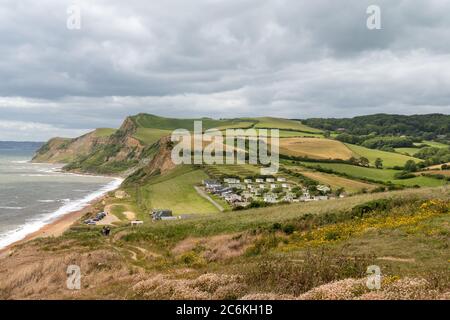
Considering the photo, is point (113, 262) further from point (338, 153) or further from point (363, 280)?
point (338, 153)

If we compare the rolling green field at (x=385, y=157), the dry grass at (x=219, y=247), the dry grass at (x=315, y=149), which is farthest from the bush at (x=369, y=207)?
the dry grass at (x=315, y=149)

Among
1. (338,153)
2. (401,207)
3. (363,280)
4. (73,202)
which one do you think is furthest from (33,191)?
(363,280)

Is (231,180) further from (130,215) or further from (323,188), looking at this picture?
(130,215)

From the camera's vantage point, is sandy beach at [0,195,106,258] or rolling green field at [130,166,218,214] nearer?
sandy beach at [0,195,106,258]

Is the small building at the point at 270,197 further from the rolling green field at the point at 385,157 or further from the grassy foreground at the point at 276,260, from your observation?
the rolling green field at the point at 385,157

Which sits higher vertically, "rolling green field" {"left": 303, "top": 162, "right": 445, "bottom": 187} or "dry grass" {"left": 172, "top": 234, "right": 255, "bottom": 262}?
"dry grass" {"left": 172, "top": 234, "right": 255, "bottom": 262}

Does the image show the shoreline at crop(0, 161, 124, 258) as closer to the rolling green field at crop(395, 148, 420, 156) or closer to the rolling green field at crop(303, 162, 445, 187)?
the rolling green field at crop(303, 162, 445, 187)

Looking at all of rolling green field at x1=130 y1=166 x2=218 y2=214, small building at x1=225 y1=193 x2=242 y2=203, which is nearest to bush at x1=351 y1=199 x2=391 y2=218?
rolling green field at x1=130 y1=166 x2=218 y2=214
